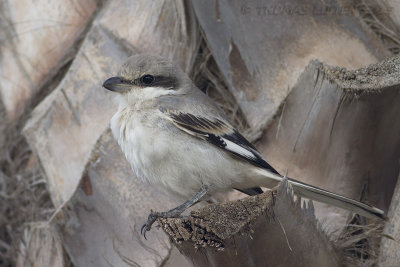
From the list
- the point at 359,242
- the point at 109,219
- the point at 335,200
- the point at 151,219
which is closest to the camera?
the point at 335,200

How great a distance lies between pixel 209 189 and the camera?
320cm

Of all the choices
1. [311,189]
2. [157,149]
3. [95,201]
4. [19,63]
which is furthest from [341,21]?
[19,63]

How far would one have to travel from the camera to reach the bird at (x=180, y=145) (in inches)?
121

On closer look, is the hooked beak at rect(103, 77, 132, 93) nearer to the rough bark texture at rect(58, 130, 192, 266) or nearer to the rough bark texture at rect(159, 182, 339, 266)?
the rough bark texture at rect(58, 130, 192, 266)

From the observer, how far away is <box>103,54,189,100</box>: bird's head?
11.1 feet

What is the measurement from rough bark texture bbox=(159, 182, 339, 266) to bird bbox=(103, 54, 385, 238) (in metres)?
0.51

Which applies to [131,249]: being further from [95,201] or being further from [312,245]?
[312,245]

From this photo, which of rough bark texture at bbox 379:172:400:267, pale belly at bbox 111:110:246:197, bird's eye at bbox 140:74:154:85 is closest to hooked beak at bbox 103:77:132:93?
bird's eye at bbox 140:74:154:85

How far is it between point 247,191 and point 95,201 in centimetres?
98

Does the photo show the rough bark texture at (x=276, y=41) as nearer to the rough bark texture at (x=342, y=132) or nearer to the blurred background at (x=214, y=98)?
the blurred background at (x=214, y=98)

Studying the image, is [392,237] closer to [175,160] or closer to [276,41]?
[175,160]

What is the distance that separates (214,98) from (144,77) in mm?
648

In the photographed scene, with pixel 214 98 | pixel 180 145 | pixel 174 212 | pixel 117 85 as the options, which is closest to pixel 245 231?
pixel 174 212

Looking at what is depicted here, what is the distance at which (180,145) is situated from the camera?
10.1 ft
